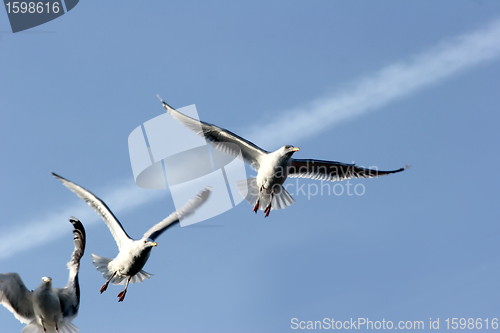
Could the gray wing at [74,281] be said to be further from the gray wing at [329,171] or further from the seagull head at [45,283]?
the gray wing at [329,171]

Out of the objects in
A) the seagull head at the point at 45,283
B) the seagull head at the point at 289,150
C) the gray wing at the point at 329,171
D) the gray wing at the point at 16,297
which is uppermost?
the gray wing at the point at 329,171

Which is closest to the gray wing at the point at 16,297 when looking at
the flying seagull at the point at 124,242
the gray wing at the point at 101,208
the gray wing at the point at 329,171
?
the flying seagull at the point at 124,242

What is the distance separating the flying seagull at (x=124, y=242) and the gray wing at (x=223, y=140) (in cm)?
211

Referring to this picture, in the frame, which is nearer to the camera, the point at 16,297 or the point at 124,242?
the point at 16,297

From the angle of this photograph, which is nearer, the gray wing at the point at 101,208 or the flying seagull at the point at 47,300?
the flying seagull at the point at 47,300

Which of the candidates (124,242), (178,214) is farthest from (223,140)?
(124,242)

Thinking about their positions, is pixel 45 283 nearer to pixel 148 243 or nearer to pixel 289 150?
pixel 148 243

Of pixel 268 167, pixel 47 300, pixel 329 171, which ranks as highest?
pixel 329 171

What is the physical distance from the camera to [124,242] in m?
Answer: 19.4

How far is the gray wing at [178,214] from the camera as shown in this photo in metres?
19.0

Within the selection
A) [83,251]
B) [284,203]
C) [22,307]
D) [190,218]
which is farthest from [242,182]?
[22,307]

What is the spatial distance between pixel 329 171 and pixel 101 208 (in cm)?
727

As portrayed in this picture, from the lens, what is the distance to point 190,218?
18859 mm

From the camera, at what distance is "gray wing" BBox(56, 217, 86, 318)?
764 inches
